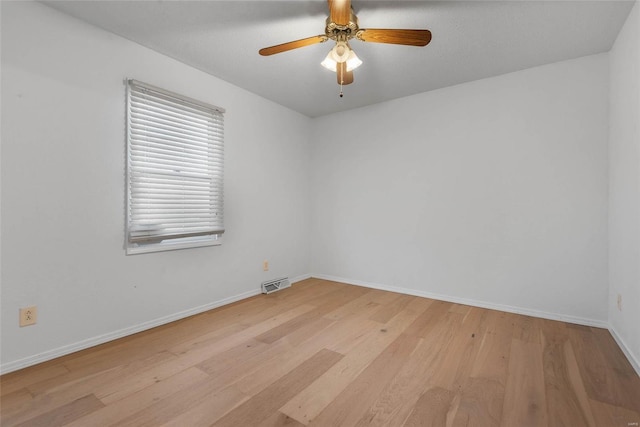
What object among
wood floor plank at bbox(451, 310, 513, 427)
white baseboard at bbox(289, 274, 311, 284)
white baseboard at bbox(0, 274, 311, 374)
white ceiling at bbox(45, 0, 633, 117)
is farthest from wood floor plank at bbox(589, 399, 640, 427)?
white baseboard at bbox(289, 274, 311, 284)

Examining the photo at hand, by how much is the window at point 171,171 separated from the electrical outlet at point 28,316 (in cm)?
66

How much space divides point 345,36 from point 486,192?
2.12m

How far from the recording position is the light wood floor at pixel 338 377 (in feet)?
4.76

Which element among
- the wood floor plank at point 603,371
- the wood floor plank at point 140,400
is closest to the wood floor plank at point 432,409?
the wood floor plank at point 603,371

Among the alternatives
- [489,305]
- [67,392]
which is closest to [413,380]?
[489,305]

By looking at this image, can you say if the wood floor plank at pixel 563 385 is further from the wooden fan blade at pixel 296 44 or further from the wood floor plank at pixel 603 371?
the wooden fan blade at pixel 296 44

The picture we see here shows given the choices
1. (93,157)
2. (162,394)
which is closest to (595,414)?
(162,394)

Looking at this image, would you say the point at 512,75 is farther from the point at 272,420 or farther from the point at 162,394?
the point at 162,394

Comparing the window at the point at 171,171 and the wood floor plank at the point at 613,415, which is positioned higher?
the window at the point at 171,171

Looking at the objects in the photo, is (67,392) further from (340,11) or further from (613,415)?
(613,415)

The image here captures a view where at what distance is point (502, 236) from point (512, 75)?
1.61 m

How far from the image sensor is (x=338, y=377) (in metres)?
1.78

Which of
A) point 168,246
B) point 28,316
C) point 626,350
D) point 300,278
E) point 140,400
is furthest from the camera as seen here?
point 300,278

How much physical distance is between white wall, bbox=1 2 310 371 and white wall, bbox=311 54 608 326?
1.94 meters
